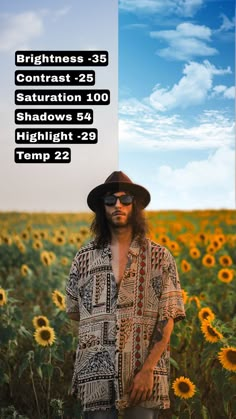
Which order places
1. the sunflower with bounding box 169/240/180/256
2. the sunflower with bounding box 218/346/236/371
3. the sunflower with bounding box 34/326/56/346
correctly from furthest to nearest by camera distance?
the sunflower with bounding box 169/240/180/256
the sunflower with bounding box 34/326/56/346
the sunflower with bounding box 218/346/236/371

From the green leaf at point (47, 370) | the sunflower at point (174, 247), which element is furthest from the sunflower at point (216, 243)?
the green leaf at point (47, 370)

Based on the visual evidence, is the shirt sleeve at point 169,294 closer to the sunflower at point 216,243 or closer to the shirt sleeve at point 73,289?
the shirt sleeve at point 73,289

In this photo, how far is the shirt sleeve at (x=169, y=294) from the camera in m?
2.12

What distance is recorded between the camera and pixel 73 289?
2.23m

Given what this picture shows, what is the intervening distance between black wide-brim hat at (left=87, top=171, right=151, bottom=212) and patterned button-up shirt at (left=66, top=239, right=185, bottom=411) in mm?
161

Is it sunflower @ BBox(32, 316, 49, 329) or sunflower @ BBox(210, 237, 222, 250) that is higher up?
sunflower @ BBox(210, 237, 222, 250)

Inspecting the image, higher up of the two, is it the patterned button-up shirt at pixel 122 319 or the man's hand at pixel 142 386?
the patterned button-up shirt at pixel 122 319

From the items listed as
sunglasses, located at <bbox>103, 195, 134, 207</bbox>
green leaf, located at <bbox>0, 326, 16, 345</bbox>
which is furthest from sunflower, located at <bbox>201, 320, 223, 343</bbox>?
green leaf, located at <bbox>0, 326, 16, 345</bbox>

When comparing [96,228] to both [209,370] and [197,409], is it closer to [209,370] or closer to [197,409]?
[197,409]

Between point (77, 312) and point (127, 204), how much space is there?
1.25 feet

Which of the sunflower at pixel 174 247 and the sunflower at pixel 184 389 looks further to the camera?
the sunflower at pixel 174 247

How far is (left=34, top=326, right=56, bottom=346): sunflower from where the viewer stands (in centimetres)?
277

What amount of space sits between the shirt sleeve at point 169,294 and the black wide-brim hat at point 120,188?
213mm

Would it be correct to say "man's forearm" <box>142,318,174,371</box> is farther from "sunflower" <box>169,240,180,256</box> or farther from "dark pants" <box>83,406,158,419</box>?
"sunflower" <box>169,240,180,256</box>
